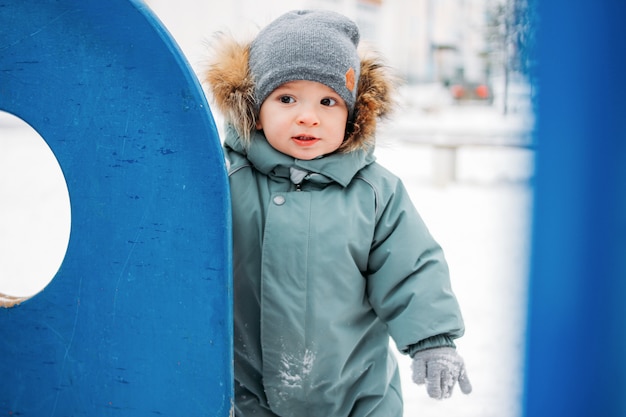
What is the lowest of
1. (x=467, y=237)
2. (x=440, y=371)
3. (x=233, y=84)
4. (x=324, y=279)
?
(x=467, y=237)

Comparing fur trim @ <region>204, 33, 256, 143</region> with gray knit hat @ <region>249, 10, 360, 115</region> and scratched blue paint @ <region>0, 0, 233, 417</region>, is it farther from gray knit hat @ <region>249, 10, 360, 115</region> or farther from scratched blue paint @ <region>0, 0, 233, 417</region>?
scratched blue paint @ <region>0, 0, 233, 417</region>

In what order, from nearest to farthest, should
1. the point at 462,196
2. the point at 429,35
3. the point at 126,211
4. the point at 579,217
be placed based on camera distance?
the point at 579,217 → the point at 126,211 → the point at 462,196 → the point at 429,35

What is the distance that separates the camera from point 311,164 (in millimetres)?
1221

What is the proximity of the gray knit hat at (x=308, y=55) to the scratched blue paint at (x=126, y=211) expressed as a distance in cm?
25

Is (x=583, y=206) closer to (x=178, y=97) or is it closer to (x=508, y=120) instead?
(x=508, y=120)

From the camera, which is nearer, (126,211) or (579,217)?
(579,217)

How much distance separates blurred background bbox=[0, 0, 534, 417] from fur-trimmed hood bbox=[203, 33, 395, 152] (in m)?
0.04

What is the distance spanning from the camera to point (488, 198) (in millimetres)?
6234

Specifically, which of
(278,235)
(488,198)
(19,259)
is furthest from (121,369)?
(488,198)

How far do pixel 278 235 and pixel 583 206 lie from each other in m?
0.72

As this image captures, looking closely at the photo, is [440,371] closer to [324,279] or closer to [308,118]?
[324,279]

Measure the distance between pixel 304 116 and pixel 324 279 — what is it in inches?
11.7

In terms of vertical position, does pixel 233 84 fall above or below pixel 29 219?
above

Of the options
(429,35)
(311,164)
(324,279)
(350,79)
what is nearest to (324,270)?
(324,279)
